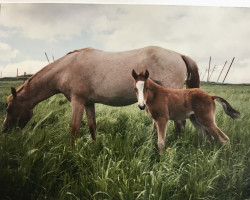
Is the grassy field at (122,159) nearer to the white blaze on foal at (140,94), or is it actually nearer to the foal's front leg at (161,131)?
the foal's front leg at (161,131)

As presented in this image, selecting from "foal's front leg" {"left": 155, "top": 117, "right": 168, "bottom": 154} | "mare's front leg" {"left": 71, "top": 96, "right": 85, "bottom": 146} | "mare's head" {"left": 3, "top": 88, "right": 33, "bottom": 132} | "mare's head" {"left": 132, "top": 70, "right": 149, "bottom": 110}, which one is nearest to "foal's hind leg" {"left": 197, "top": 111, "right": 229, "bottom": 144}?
"foal's front leg" {"left": 155, "top": 117, "right": 168, "bottom": 154}

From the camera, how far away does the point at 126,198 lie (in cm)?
160

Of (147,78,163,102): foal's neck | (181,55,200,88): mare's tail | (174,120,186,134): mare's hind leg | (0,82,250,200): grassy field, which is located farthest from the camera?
(181,55,200,88): mare's tail

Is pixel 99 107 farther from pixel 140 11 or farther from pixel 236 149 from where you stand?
pixel 236 149

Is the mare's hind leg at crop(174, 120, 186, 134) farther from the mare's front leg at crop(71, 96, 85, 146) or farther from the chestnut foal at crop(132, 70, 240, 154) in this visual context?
the mare's front leg at crop(71, 96, 85, 146)

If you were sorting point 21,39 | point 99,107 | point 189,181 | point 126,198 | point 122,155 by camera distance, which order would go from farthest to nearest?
point 99,107 < point 21,39 < point 122,155 < point 189,181 < point 126,198

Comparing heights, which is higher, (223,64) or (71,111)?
(223,64)

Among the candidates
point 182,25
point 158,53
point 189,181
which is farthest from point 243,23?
point 189,181

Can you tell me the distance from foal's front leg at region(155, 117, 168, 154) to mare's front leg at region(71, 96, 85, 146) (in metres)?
0.83

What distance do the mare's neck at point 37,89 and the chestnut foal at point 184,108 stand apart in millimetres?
1169

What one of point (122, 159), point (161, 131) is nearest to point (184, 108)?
point (161, 131)

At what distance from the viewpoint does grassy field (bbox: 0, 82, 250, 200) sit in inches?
65.7

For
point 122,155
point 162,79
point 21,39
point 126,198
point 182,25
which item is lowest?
point 126,198

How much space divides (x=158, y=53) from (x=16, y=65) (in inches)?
60.6
